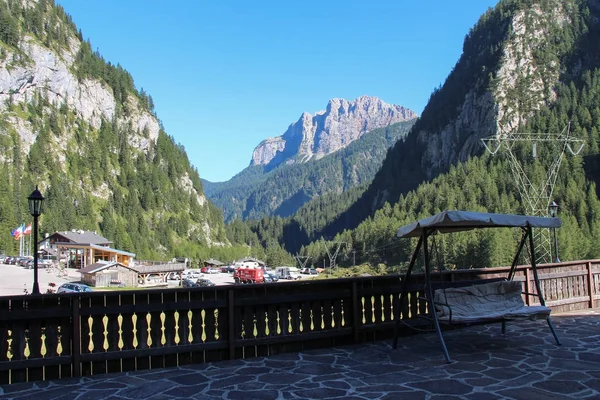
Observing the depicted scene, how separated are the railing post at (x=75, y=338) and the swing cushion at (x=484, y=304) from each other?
508 centimetres

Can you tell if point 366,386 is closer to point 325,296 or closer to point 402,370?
point 402,370

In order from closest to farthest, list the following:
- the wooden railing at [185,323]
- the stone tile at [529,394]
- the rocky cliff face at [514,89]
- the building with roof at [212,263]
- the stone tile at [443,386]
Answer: the stone tile at [529,394] → the stone tile at [443,386] → the wooden railing at [185,323] → the rocky cliff face at [514,89] → the building with roof at [212,263]

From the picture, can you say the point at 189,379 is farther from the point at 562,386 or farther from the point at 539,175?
the point at 539,175

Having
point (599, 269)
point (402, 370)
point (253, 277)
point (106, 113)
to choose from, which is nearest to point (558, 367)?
point (402, 370)

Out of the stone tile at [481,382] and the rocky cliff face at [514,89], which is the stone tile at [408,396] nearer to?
the stone tile at [481,382]

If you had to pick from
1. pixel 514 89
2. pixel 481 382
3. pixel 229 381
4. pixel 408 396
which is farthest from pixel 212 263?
pixel 408 396

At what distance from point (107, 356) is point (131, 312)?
2.12 feet

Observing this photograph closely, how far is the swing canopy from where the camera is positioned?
7.24 metres

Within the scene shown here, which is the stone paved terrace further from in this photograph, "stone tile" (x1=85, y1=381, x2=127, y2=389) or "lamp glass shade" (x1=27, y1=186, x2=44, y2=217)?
"lamp glass shade" (x1=27, y1=186, x2=44, y2=217)

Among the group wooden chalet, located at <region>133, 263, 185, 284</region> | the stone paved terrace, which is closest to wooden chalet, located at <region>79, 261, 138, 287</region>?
wooden chalet, located at <region>133, 263, 185, 284</region>

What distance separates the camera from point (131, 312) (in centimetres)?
704

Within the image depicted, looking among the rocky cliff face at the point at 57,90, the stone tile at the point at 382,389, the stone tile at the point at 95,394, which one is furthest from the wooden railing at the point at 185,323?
the rocky cliff face at the point at 57,90

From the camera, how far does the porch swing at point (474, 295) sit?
286 inches

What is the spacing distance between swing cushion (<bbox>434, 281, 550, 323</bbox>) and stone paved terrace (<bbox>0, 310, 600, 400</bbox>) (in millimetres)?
569
